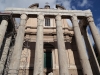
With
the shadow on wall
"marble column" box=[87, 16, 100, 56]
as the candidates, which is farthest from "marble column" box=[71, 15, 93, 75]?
the shadow on wall

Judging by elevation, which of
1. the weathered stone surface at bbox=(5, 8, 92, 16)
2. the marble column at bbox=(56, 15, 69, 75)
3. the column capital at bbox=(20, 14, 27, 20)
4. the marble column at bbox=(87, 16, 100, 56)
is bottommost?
the marble column at bbox=(56, 15, 69, 75)

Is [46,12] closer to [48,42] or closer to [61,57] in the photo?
[48,42]

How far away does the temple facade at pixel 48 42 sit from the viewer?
1466cm

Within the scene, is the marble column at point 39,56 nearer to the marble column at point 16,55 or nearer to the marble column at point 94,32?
the marble column at point 16,55

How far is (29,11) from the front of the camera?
18.7 metres

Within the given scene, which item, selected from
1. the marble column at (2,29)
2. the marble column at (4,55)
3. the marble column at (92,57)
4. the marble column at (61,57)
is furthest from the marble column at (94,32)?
the marble column at (4,55)

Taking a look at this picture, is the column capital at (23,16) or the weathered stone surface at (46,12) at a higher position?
the weathered stone surface at (46,12)

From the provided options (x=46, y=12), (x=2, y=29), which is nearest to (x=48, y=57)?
(x=46, y=12)

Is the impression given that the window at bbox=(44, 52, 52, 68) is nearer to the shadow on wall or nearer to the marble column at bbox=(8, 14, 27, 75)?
the shadow on wall

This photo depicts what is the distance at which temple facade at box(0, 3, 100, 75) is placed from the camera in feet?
48.1

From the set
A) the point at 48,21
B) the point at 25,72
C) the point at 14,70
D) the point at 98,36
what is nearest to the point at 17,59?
the point at 14,70

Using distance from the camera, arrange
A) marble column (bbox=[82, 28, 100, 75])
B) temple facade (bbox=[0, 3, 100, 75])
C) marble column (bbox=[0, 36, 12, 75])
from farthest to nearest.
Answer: marble column (bbox=[82, 28, 100, 75]) < marble column (bbox=[0, 36, 12, 75]) < temple facade (bbox=[0, 3, 100, 75])

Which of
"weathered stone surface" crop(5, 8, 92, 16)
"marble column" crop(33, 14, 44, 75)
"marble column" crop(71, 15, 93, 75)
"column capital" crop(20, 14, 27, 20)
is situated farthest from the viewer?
"weathered stone surface" crop(5, 8, 92, 16)

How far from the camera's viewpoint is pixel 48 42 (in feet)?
69.0
